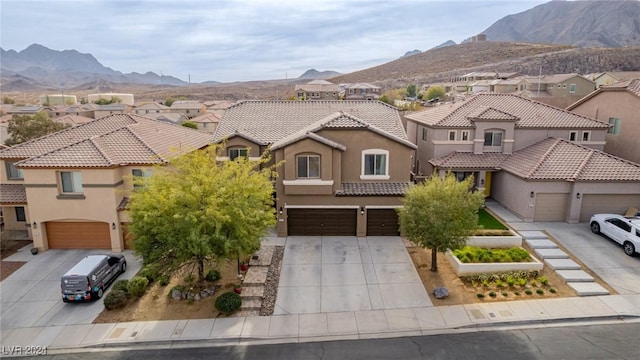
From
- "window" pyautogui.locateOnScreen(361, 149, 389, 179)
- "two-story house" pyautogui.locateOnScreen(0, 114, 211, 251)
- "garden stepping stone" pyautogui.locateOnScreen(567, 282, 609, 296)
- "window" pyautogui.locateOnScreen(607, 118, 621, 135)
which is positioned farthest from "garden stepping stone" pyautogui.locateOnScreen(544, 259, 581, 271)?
"two-story house" pyautogui.locateOnScreen(0, 114, 211, 251)

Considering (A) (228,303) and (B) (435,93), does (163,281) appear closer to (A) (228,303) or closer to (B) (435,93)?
(A) (228,303)

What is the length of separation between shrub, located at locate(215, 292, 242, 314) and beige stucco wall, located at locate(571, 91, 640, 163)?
1157 inches

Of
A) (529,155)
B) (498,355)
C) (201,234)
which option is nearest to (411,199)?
(498,355)

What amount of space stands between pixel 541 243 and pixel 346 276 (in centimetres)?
1128

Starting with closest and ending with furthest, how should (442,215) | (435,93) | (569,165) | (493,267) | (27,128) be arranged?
(442,215), (493,267), (569,165), (27,128), (435,93)

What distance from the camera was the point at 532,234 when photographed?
22.6 m

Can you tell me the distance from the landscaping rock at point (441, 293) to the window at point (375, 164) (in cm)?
861

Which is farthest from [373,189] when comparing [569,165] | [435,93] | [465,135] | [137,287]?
[435,93]

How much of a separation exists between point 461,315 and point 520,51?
145775 millimetres

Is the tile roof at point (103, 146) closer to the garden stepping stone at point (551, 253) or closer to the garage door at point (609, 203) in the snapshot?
the garden stepping stone at point (551, 253)

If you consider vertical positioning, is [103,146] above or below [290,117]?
below

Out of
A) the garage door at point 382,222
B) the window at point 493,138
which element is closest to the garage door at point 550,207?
the window at point 493,138

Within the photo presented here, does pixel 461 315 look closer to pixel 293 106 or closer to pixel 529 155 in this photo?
pixel 529 155

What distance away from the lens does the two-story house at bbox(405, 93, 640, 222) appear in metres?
24.0
